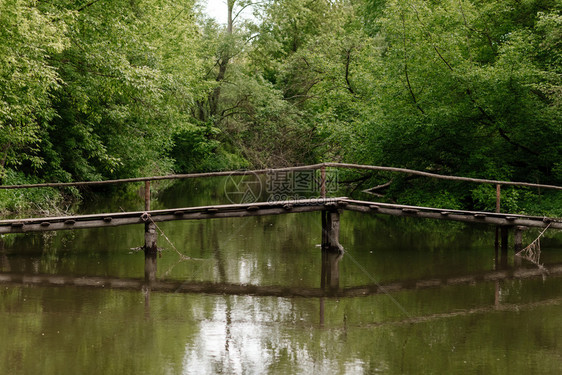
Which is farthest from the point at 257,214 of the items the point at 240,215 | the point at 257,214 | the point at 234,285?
the point at 234,285

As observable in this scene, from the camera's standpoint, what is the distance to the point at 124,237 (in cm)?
1498

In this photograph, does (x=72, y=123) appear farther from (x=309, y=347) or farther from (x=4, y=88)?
(x=309, y=347)

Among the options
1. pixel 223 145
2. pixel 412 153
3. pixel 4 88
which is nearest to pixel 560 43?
pixel 412 153

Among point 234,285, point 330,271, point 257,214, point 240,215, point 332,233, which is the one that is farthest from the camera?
point 332,233

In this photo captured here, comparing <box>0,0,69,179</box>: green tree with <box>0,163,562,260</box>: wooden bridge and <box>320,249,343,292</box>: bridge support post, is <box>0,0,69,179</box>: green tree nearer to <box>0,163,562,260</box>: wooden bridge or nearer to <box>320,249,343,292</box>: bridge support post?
<box>0,163,562,260</box>: wooden bridge

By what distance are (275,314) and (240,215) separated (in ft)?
13.6

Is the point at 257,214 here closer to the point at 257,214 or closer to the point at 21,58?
the point at 257,214

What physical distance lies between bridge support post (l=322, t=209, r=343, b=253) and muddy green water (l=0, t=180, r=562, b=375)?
0.33 metres

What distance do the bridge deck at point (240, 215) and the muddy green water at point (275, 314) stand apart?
727 mm

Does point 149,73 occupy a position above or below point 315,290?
above

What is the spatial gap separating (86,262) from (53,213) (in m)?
4.45

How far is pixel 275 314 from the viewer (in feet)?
27.8

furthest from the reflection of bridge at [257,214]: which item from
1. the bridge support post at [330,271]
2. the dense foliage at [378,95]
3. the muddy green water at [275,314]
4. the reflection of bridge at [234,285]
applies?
the dense foliage at [378,95]

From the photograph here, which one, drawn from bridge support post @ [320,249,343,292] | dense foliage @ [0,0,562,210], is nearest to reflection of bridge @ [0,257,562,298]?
bridge support post @ [320,249,343,292]
